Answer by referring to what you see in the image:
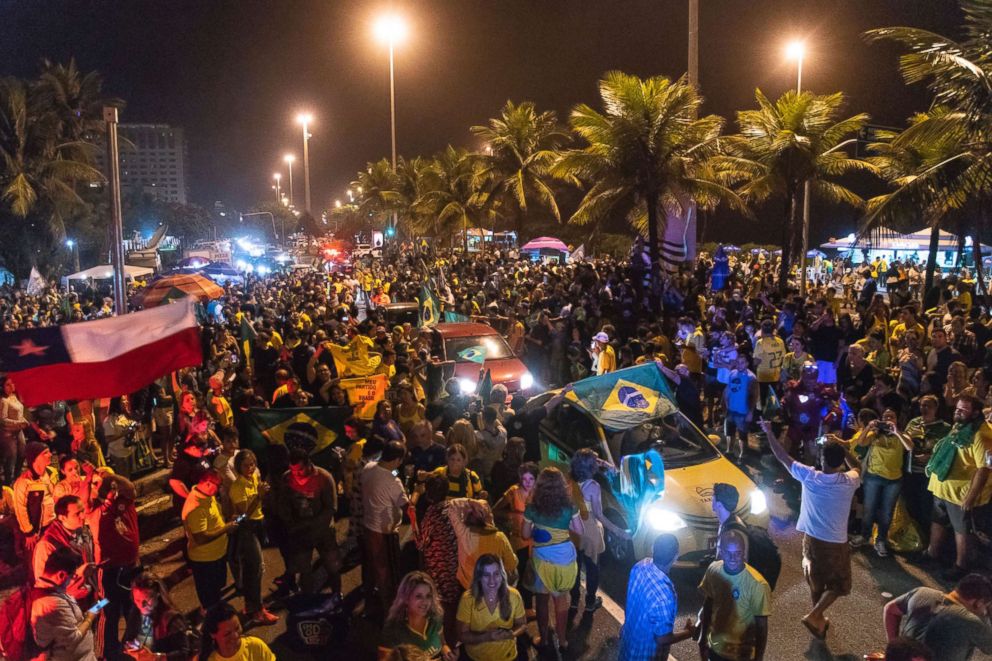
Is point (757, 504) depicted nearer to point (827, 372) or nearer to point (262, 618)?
point (262, 618)

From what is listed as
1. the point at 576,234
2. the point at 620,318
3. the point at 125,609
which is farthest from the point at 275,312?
the point at 576,234

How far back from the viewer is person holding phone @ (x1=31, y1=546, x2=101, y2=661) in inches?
178

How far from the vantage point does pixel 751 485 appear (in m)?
7.36

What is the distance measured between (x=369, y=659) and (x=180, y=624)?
1799 mm

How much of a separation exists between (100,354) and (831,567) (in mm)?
5766

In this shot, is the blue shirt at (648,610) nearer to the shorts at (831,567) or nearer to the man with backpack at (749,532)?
the man with backpack at (749,532)

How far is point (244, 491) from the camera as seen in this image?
623cm

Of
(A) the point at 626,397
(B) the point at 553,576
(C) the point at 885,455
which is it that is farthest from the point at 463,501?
(C) the point at 885,455

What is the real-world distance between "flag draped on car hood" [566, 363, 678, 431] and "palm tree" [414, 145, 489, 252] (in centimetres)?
2662

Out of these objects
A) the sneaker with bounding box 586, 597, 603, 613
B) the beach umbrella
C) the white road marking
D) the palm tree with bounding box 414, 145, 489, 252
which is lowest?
the white road marking

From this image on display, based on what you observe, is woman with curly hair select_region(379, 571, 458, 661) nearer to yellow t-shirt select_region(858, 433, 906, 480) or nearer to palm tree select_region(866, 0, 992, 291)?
yellow t-shirt select_region(858, 433, 906, 480)

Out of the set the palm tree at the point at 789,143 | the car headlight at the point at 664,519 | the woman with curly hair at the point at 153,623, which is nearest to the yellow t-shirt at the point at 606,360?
the car headlight at the point at 664,519

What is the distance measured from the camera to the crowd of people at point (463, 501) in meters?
4.52

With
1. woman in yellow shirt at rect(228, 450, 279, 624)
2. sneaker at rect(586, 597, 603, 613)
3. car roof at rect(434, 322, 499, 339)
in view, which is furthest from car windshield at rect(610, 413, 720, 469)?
→ car roof at rect(434, 322, 499, 339)
